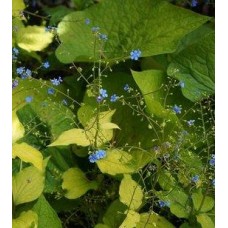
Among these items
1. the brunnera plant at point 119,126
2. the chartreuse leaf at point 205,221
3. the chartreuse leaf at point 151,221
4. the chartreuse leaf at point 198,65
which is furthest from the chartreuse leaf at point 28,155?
the chartreuse leaf at point 198,65

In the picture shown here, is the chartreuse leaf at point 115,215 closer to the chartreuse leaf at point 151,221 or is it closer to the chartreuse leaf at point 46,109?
the chartreuse leaf at point 151,221

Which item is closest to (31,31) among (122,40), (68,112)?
(122,40)

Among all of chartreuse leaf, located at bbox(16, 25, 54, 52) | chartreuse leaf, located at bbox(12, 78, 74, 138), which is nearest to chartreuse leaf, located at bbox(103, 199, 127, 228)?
chartreuse leaf, located at bbox(12, 78, 74, 138)

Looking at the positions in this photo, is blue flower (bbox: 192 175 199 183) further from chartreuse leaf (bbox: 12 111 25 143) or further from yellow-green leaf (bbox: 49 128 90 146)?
chartreuse leaf (bbox: 12 111 25 143)

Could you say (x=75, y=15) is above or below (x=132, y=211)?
above

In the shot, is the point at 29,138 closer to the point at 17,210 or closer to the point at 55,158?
the point at 55,158

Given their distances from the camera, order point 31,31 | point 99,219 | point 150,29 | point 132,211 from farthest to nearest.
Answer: point 31,31, point 150,29, point 99,219, point 132,211

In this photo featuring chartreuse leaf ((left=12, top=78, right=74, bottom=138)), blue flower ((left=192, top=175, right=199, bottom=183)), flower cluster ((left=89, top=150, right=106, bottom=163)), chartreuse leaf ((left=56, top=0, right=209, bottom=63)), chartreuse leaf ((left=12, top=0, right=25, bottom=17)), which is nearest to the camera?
flower cluster ((left=89, top=150, right=106, bottom=163))

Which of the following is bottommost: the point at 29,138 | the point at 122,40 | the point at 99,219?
the point at 99,219
